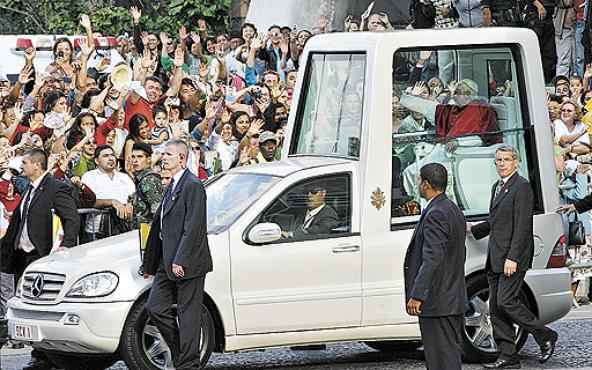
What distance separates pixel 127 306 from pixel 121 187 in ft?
12.9

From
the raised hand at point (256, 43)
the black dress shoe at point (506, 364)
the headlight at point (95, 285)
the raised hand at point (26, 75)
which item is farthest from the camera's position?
the raised hand at point (256, 43)

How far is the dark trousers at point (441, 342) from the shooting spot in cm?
955

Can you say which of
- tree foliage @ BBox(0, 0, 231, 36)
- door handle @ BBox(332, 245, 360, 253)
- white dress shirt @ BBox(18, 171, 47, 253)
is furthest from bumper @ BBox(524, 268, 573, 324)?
tree foliage @ BBox(0, 0, 231, 36)

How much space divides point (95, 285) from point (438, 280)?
295cm

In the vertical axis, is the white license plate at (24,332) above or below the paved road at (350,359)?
above

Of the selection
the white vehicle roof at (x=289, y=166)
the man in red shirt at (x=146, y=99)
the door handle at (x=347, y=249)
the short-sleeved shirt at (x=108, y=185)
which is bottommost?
the door handle at (x=347, y=249)

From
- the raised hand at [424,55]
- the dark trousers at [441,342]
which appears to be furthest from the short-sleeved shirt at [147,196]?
the dark trousers at [441,342]

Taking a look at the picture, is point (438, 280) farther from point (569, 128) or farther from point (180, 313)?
point (569, 128)

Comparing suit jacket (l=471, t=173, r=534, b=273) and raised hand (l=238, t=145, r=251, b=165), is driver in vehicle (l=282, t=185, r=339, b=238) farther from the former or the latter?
raised hand (l=238, t=145, r=251, b=165)

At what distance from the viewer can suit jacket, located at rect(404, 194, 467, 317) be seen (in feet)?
31.2

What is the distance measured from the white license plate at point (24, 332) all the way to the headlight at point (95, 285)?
0.40 m

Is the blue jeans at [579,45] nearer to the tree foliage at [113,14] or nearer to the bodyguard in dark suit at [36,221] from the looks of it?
the tree foliage at [113,14]

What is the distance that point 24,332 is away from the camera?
11.3 meters

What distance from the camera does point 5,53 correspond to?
20.0 metres
